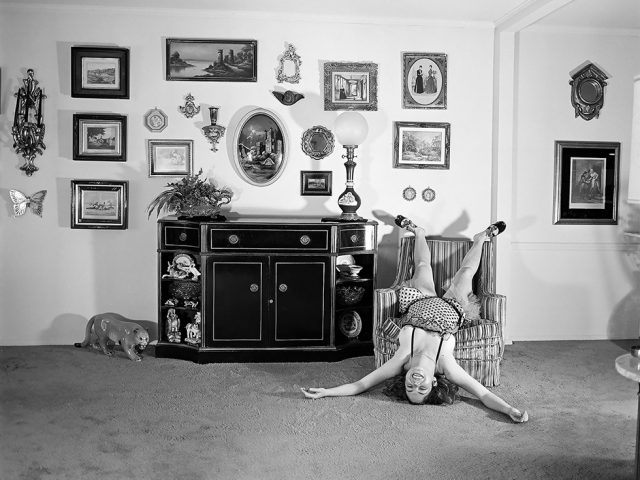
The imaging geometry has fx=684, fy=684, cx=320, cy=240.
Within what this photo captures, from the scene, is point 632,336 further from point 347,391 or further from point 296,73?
point 296,73

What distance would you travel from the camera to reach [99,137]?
5.44m

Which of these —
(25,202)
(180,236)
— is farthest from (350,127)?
(25,202)

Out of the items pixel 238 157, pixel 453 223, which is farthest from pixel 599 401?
pixel 238 157

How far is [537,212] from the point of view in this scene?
19.4 feet

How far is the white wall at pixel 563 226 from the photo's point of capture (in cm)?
586

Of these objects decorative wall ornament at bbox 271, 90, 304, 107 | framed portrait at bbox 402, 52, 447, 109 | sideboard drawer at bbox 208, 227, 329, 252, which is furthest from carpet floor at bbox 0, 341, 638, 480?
framed portrait at bbox 402, 52, 447, 109

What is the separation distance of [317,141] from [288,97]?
0.42m

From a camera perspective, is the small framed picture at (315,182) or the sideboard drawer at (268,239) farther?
the small framed picture at (315,182)

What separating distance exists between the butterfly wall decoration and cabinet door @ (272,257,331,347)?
1974mm

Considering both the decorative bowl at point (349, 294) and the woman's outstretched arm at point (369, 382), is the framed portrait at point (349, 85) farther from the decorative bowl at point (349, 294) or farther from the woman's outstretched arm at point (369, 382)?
the woman's outstretched arm at point (369, 382)

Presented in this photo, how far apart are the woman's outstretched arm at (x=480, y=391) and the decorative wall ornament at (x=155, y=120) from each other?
2952 millimetres

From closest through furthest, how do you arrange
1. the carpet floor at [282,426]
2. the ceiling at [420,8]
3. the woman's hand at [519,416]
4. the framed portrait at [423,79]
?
the carpet floor at [282,426] < the woman's hand at [519,416] < the ceiling at [420,8] < the framed portrait at [423,79]

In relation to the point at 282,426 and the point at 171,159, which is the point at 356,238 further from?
the point at 282,426

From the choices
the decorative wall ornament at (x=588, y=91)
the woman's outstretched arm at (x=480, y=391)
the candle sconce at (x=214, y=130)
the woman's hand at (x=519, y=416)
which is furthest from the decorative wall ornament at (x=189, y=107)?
the woman's hand at (x=519, y=416)
